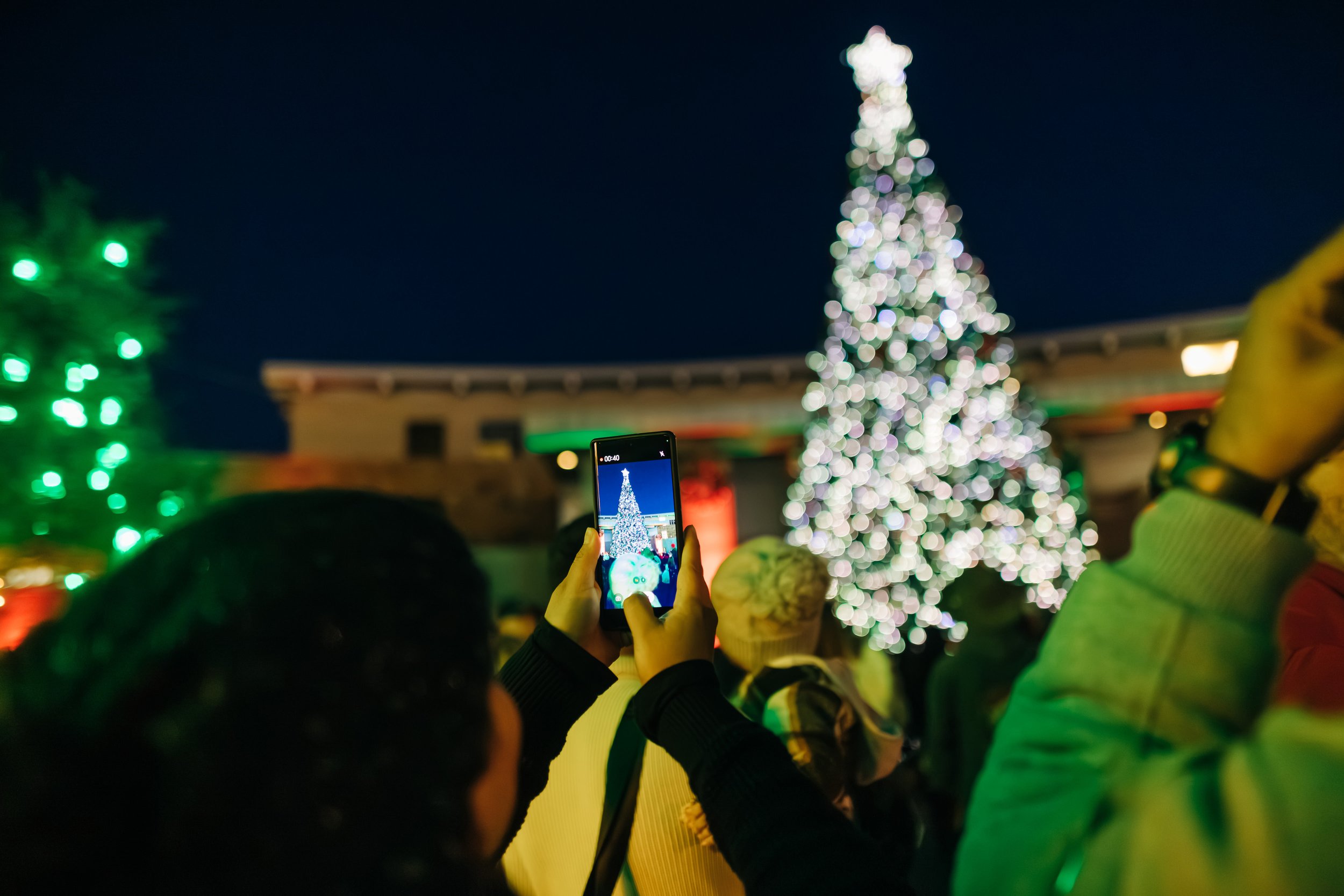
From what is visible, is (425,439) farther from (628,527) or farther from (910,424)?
(628,527)

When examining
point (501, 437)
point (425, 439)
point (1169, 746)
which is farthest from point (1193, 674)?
point (425, 439)

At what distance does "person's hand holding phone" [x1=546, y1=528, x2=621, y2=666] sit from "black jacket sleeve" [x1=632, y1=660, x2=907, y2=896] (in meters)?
0.39

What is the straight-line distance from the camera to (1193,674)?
2.50 feet

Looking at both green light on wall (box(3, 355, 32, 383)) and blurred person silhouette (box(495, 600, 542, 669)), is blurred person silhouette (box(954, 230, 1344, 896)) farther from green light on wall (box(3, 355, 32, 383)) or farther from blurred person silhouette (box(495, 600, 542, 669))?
green light on wall (box(3, 355, 32, 383))

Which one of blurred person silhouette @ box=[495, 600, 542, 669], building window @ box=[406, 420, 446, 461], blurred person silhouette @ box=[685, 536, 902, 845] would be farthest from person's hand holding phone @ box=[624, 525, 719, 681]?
building window @ box=[406, 420, 446, 461]

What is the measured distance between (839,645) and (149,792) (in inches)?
144

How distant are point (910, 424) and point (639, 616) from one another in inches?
532

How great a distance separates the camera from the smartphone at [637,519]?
1661mm

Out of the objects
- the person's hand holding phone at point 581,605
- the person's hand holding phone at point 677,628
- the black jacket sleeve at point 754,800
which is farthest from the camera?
the person's hand holding phone at point 581,605

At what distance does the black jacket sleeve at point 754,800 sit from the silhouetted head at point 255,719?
0.39m

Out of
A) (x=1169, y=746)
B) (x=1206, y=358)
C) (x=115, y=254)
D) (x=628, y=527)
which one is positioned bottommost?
(x=1169, y=746)

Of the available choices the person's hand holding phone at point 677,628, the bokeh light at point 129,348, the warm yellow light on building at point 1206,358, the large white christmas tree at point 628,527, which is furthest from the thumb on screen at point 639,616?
the warm yellow light on building at point 1206,358

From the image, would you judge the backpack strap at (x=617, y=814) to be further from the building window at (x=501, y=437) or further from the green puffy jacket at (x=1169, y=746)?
the building window at (x=501, y=437)

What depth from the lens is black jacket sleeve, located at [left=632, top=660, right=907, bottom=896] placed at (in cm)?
102
